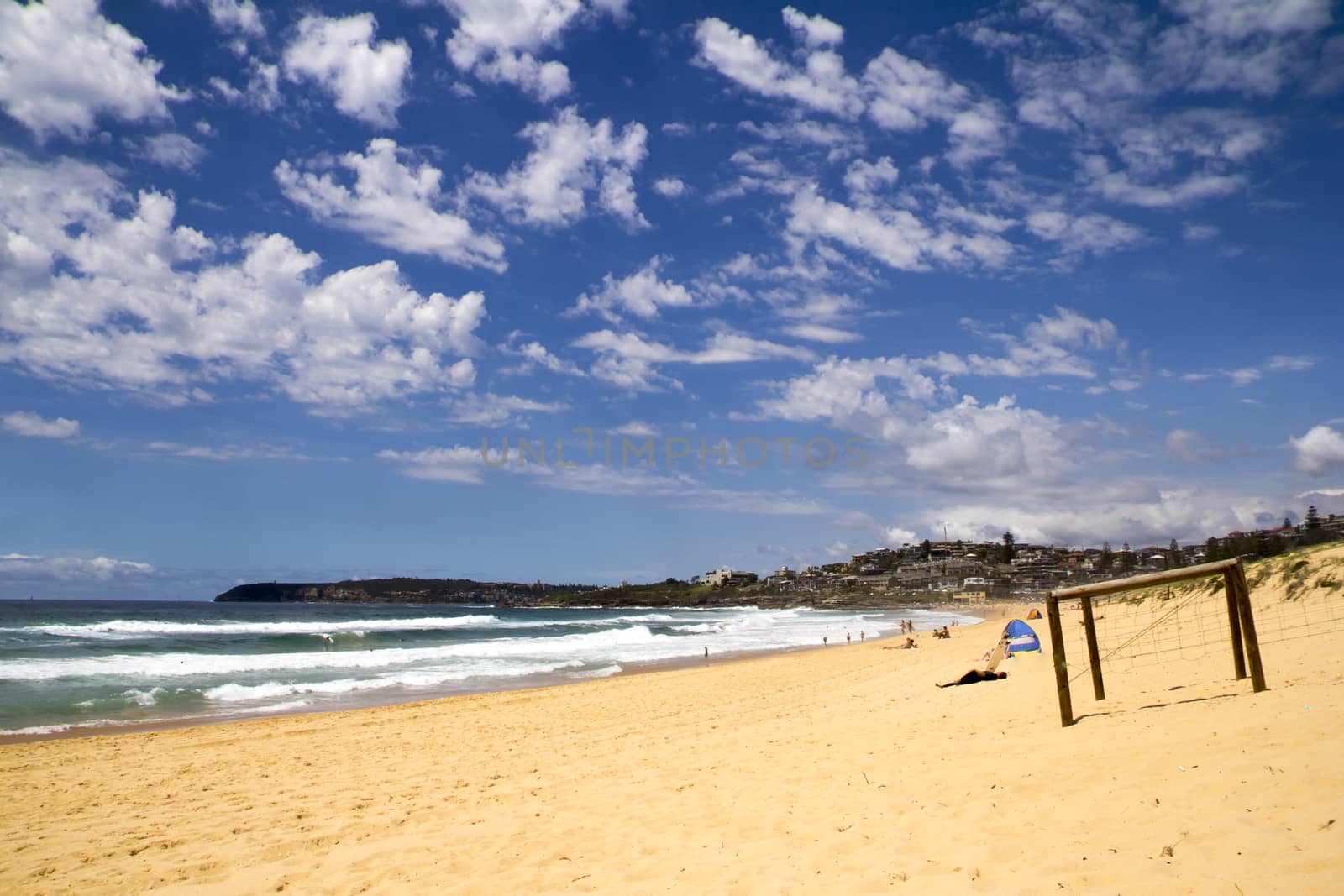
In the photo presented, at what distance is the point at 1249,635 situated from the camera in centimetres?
864

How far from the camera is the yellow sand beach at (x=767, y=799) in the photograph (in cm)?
495

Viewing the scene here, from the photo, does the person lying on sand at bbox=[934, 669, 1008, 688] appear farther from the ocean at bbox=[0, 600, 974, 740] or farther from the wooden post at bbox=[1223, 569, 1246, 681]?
the ocean at bbox=[0, 600, 974, 740]

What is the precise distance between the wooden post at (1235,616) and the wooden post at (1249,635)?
88mm

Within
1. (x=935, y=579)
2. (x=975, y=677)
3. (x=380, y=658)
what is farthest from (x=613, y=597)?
(x=975, y=677)

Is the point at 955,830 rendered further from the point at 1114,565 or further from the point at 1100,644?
the point at 1114,565

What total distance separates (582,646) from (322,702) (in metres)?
21.5

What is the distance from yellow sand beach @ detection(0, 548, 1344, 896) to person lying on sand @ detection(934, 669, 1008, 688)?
86 centimetres

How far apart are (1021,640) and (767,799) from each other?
13352mm

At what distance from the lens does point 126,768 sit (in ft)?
39.1

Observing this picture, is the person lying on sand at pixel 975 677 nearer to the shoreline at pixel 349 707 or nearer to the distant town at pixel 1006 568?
the shoreline at pixel 349 707

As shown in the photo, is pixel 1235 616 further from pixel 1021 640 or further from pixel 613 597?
pixel 613 597

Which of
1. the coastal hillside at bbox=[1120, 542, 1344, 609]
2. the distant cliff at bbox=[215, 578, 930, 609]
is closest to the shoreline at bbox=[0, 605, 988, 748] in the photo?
the coastal hillside at bbox=[1120, 542, 1344, 609]

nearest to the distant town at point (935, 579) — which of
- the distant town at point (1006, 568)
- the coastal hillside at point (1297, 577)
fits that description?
the distant town at point (1006, 568)

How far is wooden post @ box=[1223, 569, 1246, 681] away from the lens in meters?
9.34
